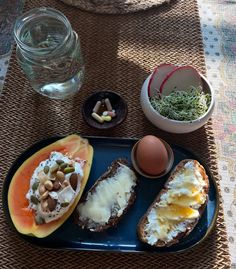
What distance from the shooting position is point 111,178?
0.80 m

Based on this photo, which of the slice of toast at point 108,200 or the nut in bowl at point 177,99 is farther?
the nut in bowl at point 177,99

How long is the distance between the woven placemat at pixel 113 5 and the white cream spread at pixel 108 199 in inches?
21.4

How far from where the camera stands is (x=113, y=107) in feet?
3.07

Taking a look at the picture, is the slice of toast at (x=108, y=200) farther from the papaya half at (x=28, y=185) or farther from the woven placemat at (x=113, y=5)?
the woven placemat at (x=113, y=5)

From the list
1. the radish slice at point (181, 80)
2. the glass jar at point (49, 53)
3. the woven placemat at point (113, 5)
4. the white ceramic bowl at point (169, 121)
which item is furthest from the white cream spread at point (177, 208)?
the woven placemat at point (113, 5)

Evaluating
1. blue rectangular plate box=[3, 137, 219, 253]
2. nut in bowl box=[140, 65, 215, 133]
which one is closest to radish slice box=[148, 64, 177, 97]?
nut in bowl box=[140, 65, 215, 133]

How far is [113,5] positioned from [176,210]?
666mm

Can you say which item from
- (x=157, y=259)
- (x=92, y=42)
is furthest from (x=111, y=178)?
(x=92, y=42)

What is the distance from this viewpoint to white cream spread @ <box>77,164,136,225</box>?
2.49ft

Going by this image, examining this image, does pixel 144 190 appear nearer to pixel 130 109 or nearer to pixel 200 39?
pixel 130 109

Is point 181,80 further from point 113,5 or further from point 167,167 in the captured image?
point 113,5

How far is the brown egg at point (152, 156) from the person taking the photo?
2.62 ft

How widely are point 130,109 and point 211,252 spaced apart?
0.40 meters

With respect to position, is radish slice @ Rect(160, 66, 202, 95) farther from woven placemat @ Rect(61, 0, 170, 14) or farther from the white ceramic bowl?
woven placemat @ Rect(61, 0, 170, 14)
